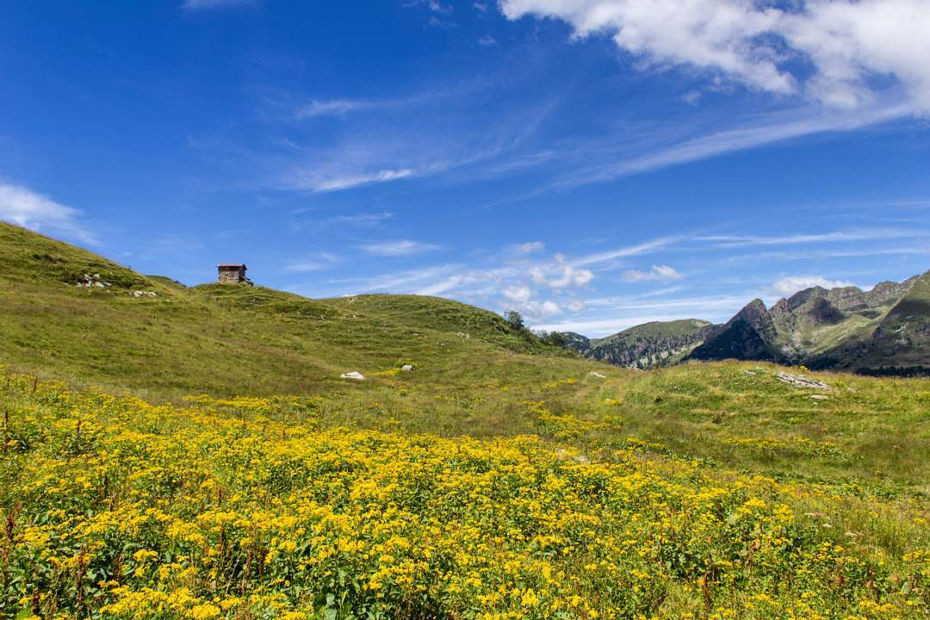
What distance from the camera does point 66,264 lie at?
199 feet

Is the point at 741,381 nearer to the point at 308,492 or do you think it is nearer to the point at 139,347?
the point at 308,492

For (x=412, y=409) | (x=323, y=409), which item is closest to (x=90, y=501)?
(x=323, y=409)

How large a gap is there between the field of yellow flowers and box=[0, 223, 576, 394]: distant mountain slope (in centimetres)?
1796

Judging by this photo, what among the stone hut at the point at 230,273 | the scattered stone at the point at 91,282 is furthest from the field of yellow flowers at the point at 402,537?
the stone hut at the point at 230,273

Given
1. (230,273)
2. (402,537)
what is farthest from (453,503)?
(230,273)

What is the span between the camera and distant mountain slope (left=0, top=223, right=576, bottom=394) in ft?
100

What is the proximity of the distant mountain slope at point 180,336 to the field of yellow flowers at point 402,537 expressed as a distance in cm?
1796

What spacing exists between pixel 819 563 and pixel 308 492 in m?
Result: 10.8

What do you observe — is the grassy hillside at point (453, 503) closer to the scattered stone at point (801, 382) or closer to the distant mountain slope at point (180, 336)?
the scattered stone at point (801, 382)

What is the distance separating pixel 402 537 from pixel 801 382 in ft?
103

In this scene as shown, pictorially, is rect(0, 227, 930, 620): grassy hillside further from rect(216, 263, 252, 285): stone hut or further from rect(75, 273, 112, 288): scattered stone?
rect(216, 263, 252, 285): stone hut

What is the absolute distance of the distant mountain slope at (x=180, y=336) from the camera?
30.5 metres

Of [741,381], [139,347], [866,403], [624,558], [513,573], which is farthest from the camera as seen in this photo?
[139,347]

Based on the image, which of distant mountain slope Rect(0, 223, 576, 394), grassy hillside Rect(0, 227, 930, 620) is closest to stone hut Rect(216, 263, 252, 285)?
distant mountain slope Rect(0, 223, 576, 394)
